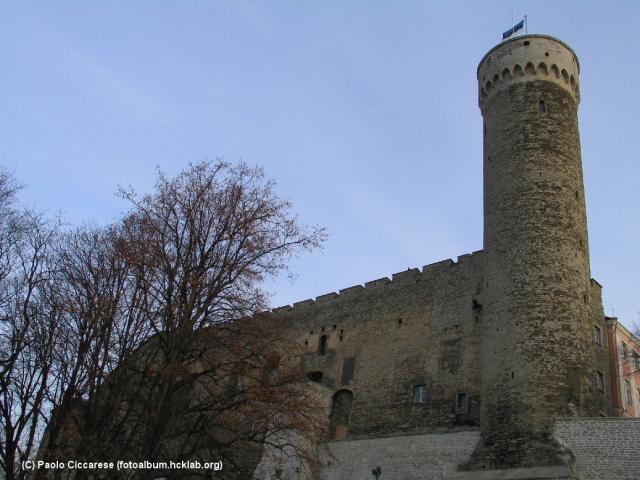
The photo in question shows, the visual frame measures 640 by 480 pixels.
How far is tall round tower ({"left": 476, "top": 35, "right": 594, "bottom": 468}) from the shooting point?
19422mm

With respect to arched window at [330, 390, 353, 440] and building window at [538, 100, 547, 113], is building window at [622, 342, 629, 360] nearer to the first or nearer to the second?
building window at [538, 100, 547, 113]

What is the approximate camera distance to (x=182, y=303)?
1429cm

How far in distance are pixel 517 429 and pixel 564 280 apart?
491cm

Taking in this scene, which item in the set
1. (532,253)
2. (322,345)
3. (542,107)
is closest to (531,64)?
(542,107)

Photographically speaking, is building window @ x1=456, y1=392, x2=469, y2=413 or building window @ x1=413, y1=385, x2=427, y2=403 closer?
building window @ x1=456, y1=392, x2=469, y2=413

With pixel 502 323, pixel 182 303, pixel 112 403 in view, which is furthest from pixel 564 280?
pixel 112 403

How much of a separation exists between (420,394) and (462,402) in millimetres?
1908

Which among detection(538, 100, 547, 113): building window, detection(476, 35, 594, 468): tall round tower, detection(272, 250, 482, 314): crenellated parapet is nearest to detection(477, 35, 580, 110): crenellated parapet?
detection(476, 35, 594, 468): tall round tower

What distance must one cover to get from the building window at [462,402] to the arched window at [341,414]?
4933 mm

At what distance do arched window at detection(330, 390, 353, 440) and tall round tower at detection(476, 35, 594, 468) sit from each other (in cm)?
715

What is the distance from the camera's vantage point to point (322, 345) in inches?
1171

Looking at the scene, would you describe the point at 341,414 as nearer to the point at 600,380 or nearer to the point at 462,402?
the point at 462,402

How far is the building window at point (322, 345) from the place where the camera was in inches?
1161

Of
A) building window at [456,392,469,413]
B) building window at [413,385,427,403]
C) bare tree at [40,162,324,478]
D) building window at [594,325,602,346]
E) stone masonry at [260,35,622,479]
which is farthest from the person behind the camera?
building window at [413,385,427,403]
